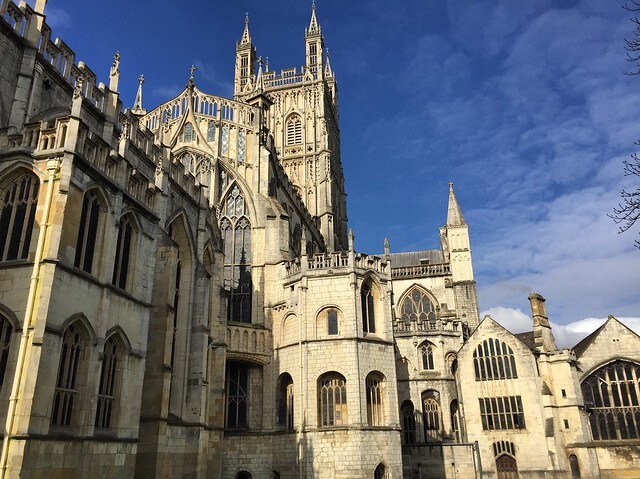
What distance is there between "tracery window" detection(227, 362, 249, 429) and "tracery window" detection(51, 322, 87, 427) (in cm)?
1478

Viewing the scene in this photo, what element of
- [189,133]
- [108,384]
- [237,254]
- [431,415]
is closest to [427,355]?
[431,415]

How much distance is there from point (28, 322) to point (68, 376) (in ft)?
6.76

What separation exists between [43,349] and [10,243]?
326 centimetres

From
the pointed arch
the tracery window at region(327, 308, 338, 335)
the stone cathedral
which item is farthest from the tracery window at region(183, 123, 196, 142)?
the pointed arch

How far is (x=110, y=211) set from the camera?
53.3 feet

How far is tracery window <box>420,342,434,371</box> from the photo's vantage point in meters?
38.7

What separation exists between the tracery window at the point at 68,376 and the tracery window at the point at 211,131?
20.4 m

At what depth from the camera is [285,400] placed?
2806 centimetres

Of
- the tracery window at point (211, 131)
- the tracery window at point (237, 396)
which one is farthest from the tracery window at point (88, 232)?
the tracery window at point (211, 131)

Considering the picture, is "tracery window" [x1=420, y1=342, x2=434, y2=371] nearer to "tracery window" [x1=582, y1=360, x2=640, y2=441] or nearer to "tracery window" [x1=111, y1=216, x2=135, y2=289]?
"tracery window" [x1=582, y1=360, x2=640, y2=441]

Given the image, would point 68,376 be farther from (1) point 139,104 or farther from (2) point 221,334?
(1) point 139,104

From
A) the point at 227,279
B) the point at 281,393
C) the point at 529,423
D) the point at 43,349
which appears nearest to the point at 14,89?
the point at 43,349

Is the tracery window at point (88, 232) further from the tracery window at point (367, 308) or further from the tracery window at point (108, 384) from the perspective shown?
the tracery window at point (367, 308)

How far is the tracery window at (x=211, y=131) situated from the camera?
109ft
